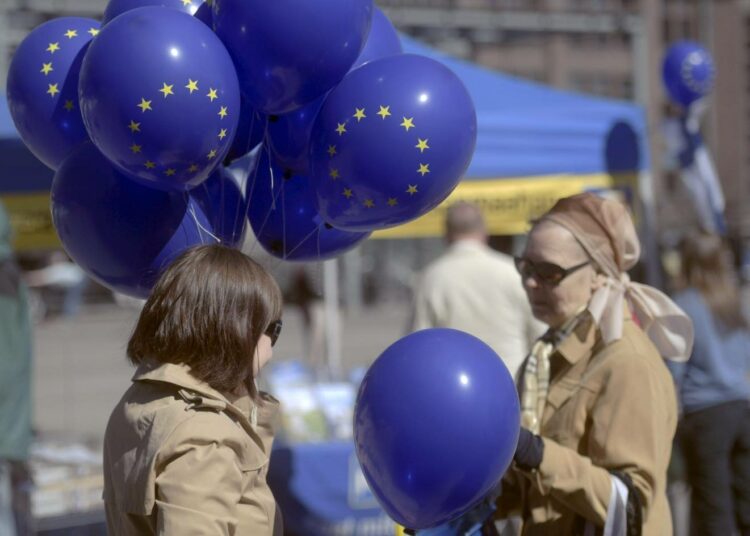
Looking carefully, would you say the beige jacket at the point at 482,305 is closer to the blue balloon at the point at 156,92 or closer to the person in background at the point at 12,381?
the person in background at the point at 12,381

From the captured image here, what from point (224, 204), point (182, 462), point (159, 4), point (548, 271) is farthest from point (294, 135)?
point (182, 462)

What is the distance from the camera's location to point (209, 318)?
5.85ft

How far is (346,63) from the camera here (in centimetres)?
220

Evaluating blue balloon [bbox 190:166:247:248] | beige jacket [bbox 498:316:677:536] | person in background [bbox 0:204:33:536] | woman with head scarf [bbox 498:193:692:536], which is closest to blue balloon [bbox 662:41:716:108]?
woman with head scarf [bbox 498:193:692:536]

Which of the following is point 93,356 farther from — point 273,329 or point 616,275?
point 273,329

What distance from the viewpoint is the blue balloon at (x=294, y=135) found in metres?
2.34

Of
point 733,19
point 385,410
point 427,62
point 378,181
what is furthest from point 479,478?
point 733,19

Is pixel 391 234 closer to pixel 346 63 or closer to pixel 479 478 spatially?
pixel 346 63

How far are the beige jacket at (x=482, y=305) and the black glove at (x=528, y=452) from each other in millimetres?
2082

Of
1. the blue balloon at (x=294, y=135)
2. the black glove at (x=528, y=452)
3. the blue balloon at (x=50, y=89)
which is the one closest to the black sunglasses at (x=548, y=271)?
the black glove at (x=528, y=452)

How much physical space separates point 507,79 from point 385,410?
397cm

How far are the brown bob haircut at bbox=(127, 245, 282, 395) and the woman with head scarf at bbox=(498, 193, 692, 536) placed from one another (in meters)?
0.67

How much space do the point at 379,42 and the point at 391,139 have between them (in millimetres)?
527

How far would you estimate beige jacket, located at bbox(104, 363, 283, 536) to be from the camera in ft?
5.34
